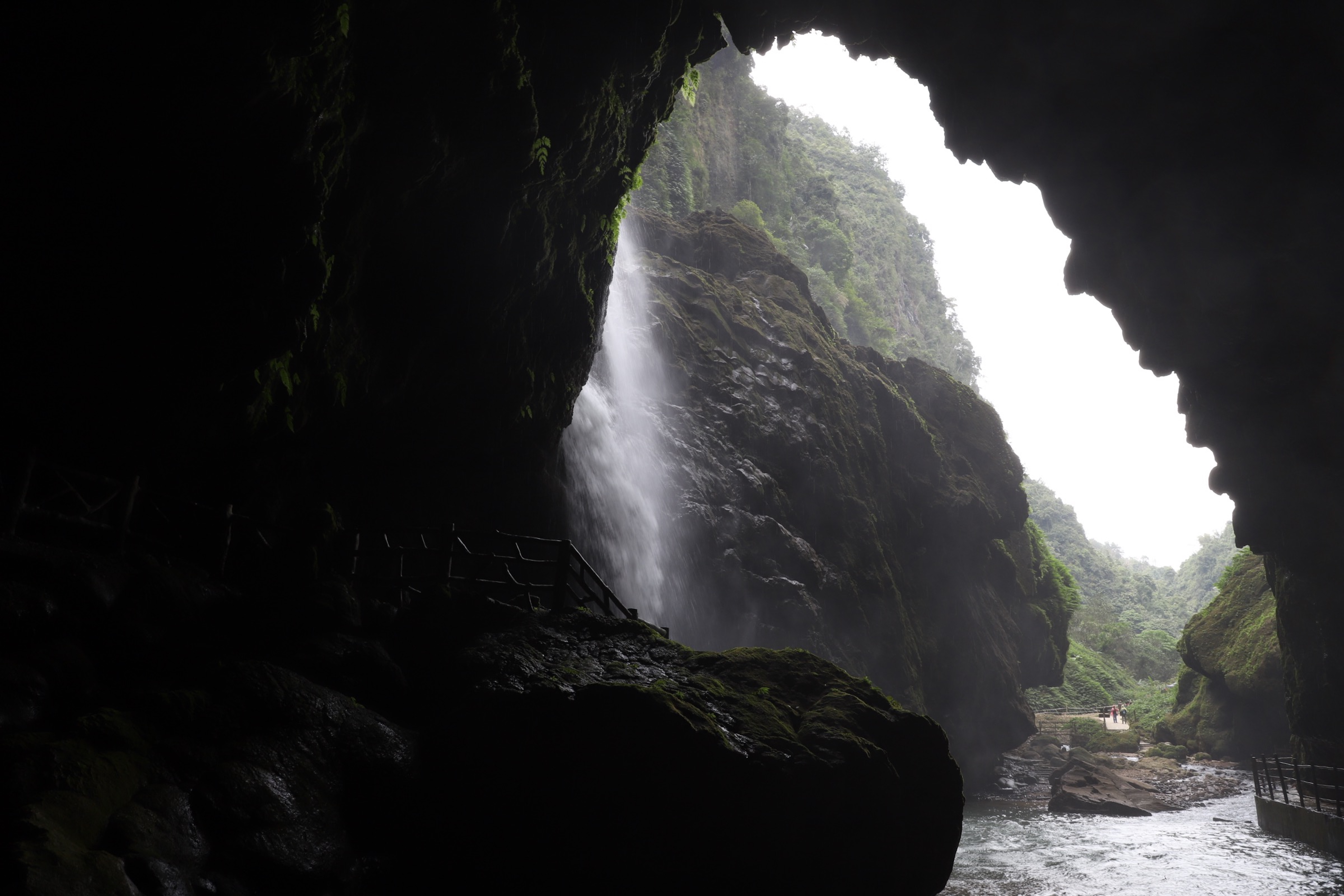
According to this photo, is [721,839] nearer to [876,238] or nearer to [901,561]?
[901,561]

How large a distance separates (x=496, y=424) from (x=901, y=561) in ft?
64.0

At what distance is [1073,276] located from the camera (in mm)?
18125

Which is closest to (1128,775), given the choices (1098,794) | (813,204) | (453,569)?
(1098,794)

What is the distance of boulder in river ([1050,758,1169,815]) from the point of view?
901 inches

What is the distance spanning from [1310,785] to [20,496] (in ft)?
82.7

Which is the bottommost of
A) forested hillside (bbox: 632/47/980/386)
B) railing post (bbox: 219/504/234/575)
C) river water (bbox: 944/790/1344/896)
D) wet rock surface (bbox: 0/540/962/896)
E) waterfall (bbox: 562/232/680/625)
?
river water (bbox: 944/790/1344/896)

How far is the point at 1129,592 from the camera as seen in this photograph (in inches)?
4094

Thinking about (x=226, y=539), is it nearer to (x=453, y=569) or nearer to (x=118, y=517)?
(x=118, y=517)

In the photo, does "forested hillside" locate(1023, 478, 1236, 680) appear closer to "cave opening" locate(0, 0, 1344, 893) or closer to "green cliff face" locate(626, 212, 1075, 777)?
"green cliff face" locate(626, 212, 1075, 777)

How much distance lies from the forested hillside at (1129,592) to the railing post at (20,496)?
65196 mm

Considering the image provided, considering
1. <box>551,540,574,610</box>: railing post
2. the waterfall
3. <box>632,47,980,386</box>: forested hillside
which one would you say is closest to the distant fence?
<box>551,540,574,610</box>: railing post

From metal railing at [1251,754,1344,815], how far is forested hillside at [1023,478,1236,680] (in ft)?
132

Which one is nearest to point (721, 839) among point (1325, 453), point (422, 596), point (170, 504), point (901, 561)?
point (422, 596)

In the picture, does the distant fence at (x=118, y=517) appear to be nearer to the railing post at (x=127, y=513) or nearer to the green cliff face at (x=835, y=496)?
the railing post at (x=127, y=513)
